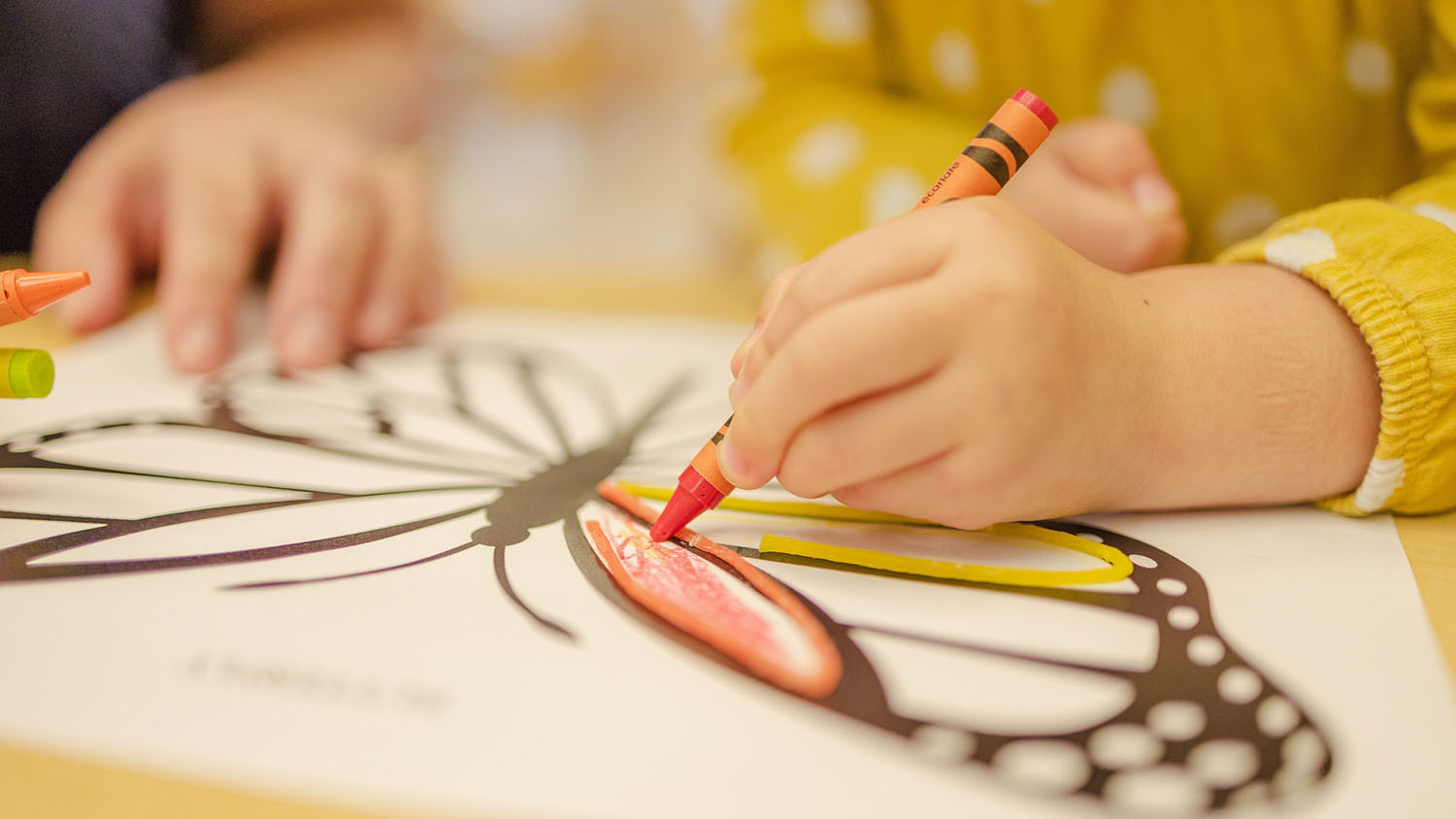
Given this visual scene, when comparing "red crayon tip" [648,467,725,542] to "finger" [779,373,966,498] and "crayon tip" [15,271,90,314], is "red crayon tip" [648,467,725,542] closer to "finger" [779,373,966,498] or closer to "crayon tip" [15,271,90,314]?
"finger" [779,373,966,498]

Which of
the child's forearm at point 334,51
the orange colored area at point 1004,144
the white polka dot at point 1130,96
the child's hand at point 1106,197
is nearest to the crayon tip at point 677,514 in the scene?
the orange colored area at point 1004,144

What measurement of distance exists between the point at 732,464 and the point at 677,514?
3cm

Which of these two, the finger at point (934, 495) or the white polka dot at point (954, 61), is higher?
the white polka dot at point (954, 61)

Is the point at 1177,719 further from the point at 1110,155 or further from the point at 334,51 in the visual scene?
the point at 334,51

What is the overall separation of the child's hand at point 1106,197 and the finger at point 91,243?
45 centimetres

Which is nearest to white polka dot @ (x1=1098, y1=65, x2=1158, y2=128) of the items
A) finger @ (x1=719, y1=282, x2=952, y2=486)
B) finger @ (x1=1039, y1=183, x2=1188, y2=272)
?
finger @ (x1=1039, y1=183, x2=1188, y2=272)

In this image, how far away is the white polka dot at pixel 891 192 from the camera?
47 cm

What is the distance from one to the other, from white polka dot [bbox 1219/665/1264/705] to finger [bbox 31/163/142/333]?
52cm

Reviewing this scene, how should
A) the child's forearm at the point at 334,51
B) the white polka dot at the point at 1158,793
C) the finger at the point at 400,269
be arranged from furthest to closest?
the child's forearm at the point at 334,51
the finger at the point at 400,269
the white polka dot at the point at 1158,793

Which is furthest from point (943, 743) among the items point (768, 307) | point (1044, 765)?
point (768, 307)

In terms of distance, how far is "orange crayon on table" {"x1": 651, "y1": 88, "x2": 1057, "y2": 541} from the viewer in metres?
0.27

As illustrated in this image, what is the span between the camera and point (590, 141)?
99 centimetres

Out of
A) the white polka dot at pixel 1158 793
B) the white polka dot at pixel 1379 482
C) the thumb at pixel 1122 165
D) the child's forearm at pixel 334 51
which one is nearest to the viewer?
the white polka dot at pixel 1158 793

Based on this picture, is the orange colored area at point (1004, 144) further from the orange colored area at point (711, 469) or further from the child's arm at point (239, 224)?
the child's arm at point (239, 224)
